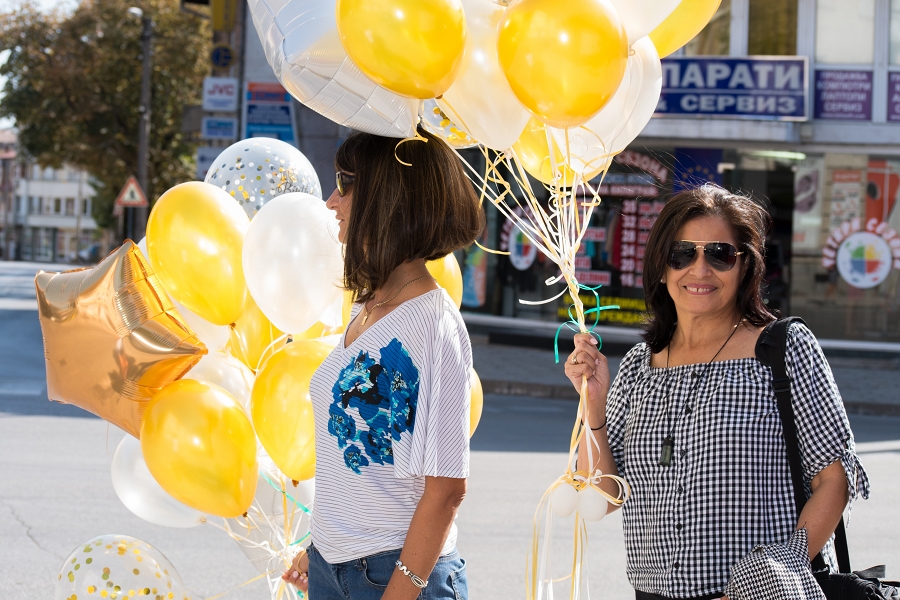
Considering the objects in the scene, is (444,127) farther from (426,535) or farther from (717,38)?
(717,38)

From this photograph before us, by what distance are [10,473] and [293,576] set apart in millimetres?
4634

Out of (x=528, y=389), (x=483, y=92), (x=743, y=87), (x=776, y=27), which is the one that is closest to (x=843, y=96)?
(x=776, y=27)

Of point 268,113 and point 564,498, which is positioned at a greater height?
point 268,113

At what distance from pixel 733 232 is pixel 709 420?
18.3 inches

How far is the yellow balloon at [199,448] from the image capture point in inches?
96.4

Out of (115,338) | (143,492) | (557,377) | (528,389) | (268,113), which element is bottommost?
(528,389)

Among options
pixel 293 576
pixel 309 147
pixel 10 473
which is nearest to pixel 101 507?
pixel 10 473

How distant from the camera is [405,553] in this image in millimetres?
1864

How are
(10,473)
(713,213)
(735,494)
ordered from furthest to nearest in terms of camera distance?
(10,473) < (713,213) < (735,494)

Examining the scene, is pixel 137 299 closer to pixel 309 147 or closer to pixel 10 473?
pixel 10 473

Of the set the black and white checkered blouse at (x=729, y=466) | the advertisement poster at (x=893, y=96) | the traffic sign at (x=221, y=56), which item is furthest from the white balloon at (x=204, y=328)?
the traffic sign at (x=221, y=56)

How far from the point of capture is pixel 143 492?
2.80 meters

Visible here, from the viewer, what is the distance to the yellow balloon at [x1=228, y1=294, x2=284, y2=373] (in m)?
2.97

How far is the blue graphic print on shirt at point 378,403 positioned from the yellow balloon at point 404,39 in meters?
0.55
